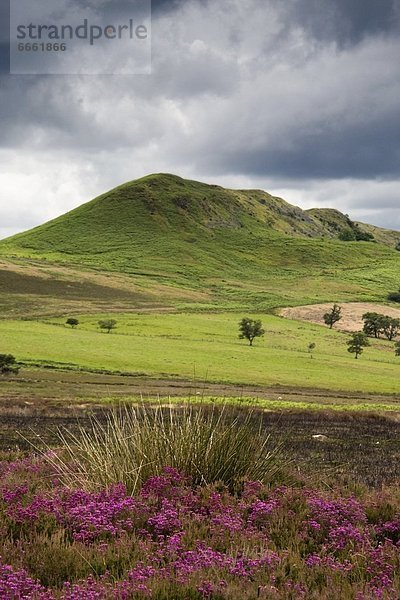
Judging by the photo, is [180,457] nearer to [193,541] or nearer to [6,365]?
[193,541]

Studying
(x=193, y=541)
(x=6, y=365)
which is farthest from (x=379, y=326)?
(x=193, y=541)

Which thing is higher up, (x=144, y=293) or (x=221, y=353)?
(x=144, y=293)

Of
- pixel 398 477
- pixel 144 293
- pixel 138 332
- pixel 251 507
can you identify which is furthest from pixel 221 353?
pixel 144 293

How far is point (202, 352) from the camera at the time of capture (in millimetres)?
80438

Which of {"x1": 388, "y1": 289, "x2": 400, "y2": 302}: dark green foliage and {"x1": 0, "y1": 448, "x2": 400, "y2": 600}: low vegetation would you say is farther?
{"x1": 388, "y1": 289, "x2": 400, "y2": 302}: dark green foliage

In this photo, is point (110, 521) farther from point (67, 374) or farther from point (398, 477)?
point (67, 374)

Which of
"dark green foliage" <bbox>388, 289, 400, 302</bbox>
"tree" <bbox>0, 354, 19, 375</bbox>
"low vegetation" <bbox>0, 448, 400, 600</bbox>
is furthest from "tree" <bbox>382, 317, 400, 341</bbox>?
"low vegetation" <bbox>0, 448, 400, 600</bbox>

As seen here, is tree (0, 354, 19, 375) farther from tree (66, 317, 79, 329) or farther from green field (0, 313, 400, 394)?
tree (66, 317, 79, 329)

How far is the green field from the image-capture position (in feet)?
211

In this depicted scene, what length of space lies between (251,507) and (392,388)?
57101 millimetres

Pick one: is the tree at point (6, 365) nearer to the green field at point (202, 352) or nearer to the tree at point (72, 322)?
the green field at point (202, 352)

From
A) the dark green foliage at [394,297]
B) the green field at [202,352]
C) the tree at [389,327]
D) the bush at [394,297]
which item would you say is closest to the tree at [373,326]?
the tree at [389,327]

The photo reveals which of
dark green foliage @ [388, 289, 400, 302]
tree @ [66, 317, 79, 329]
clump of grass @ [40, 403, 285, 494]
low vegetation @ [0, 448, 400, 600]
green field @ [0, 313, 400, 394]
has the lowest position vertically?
green field @ [0, 313, 400, 394]

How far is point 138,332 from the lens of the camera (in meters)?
100
